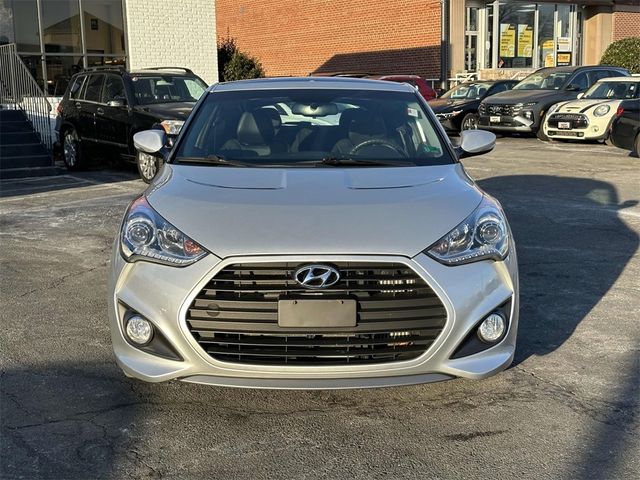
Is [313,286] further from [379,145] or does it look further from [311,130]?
[311,130]

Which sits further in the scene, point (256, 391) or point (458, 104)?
point (458, 104)

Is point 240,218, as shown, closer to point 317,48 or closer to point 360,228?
point 360,228

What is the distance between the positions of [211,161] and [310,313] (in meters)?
1.62

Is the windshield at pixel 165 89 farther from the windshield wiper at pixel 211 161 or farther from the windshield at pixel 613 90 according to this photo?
the windshield at pixel 613 90

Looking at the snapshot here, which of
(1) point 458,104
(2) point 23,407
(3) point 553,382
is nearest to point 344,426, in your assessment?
(3) point 553,382

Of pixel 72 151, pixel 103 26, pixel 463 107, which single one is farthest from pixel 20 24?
pixel 463 107

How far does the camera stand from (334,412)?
3752mm

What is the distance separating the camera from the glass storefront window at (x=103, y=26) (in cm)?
1789

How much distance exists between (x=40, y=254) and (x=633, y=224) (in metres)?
6.16

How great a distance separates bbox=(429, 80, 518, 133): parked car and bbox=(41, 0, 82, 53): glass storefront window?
29.4 ft

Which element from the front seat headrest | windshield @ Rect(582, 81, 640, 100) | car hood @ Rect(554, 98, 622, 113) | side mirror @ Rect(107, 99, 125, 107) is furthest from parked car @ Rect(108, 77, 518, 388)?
windshield @ Rect(582, 81, 640, 100)

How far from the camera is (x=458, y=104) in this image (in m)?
19.7

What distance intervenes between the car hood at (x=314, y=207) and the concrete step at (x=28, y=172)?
31.7ft

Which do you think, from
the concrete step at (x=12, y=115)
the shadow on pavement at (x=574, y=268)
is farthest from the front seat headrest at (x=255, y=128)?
the concrete step at (x=12, y=115)
